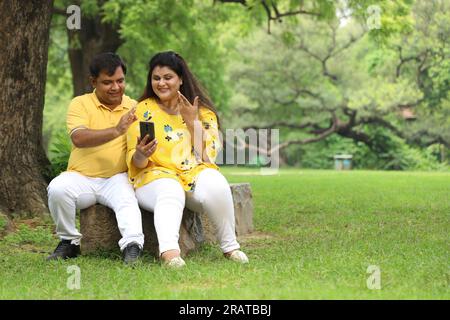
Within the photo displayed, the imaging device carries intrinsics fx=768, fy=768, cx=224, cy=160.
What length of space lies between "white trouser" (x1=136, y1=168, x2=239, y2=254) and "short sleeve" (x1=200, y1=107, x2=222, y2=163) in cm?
19

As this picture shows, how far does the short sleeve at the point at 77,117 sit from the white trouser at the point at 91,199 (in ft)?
1.24

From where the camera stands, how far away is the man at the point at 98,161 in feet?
19.1

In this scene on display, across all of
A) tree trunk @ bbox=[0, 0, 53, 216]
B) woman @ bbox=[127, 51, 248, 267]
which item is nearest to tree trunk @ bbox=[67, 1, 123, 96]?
tree trunk @ bbox=[0, 0, 53, 216]

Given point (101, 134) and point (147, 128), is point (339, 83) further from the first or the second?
point (147, 128)

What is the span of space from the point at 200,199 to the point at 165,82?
95 cm

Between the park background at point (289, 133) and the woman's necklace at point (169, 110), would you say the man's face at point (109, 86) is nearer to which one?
the woman's necklace at point (169, 110)

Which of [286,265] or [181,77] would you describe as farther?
[181,77]

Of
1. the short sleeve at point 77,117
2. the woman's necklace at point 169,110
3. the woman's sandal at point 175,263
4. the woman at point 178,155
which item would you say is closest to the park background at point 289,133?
the woman's sandal at point 175,263

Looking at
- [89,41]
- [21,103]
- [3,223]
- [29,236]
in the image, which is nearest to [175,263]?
[29,236]

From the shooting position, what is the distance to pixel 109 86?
6086 millimetres

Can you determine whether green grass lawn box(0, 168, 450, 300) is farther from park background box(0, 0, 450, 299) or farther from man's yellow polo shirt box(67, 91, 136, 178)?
man's yellow polo shirt box(67, 91, 136, 178)

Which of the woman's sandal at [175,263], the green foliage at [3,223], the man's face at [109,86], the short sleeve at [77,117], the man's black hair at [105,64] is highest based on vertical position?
the man's black hair at [105,64]

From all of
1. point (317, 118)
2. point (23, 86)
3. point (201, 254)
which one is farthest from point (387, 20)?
point (317, 118)
